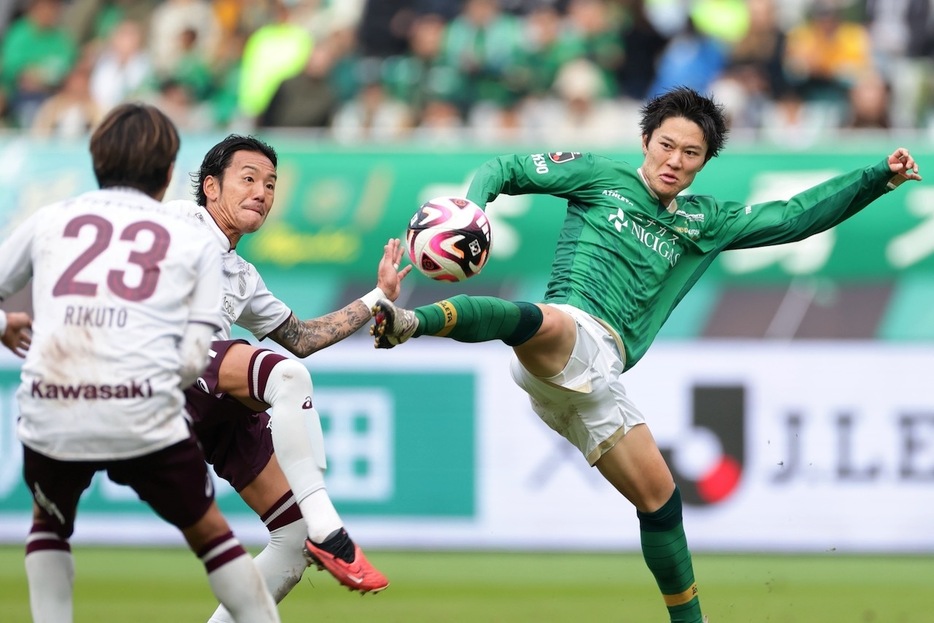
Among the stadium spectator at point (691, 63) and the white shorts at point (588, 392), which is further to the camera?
the stadium spectator at point (691, 63)

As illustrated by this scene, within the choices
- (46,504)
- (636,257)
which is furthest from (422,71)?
(46,504)

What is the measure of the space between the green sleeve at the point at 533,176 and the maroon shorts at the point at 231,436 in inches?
52.2

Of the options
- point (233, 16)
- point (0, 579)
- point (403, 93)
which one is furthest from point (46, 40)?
point (0, 579)

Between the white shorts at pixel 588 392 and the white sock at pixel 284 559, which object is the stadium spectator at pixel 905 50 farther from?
the white sock at pixel 284 559

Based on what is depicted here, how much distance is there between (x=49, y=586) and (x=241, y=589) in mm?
715

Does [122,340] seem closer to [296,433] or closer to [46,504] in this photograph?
[46,504]

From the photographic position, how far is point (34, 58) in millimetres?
14586

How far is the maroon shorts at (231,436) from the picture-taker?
6406 millimetres

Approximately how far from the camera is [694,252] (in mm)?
7133

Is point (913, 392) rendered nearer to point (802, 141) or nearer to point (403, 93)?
point (802, 141)

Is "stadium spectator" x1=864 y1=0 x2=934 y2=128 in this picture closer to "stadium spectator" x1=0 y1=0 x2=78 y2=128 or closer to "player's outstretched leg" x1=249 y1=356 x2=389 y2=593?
"stadium spectator" x1=0 y1=0 x2=78 y2=128

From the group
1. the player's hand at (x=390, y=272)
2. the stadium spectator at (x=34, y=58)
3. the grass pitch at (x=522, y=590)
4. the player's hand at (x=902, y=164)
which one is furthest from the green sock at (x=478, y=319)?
the stadium spectator at (x=34, y=58)

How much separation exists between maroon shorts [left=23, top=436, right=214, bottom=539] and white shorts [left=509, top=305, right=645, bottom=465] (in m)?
1.91

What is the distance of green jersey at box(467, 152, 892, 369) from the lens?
6852 millimetres
